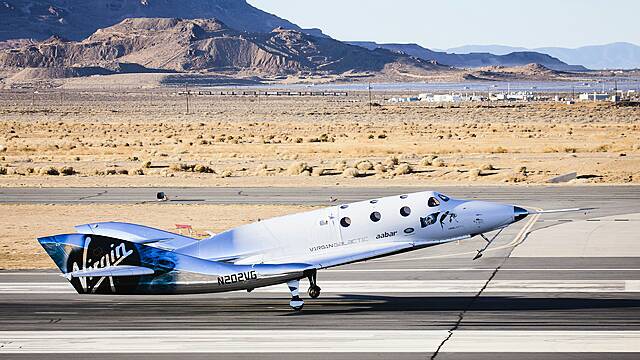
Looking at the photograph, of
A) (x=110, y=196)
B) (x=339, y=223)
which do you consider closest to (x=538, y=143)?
(x=110, y=196)

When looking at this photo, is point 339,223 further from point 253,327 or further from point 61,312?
point 61,312

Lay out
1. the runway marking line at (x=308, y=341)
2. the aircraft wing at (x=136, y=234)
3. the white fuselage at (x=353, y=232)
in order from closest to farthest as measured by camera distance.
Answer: the runway marking line at (x=308, y=341) → the aircraft wing at (x=136, y=234) → the white fuselage at (x=353, y=232)

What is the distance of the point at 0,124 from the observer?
145 meters

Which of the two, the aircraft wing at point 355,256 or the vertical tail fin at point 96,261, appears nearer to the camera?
the vertical tail fin at point 96,261

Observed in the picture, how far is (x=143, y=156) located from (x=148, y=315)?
63.3 meters

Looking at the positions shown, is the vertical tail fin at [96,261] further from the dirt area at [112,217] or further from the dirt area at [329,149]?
the dirt area at [329,149]

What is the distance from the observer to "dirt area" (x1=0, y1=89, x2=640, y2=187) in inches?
2633

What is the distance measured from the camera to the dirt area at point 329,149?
219 feet

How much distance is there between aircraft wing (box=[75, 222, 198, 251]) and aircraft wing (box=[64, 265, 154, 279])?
99cm

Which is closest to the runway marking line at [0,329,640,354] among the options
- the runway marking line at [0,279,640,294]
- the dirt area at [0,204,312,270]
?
the runway marking line at [0,279,640,294]

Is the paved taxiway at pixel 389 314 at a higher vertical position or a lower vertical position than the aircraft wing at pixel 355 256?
lower

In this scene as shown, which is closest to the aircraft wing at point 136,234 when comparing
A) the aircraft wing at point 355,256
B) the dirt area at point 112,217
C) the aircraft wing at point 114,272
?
the aircraft wing at point 114,272

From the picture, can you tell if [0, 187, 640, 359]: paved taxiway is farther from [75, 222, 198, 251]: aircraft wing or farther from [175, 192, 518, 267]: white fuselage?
[75, 222, 198, 251]: aircraft wing

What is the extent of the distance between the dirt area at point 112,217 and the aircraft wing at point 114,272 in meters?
15.0
